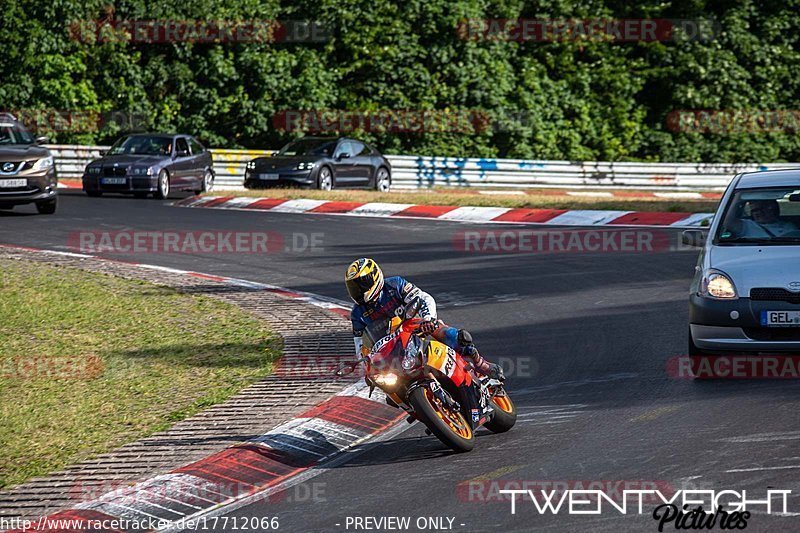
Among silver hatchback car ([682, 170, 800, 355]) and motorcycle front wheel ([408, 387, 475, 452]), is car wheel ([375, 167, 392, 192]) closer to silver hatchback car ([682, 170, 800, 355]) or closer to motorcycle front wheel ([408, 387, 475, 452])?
silver hatchback car ([682, 170, 800, 355])

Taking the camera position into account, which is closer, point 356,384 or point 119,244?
point 356,384

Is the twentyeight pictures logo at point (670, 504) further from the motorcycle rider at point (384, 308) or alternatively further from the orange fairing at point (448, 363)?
the motorcycle rider at point (384, 308)

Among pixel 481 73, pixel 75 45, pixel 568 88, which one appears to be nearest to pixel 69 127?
pixel 75 45

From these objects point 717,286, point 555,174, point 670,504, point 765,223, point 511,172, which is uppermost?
point 765,223

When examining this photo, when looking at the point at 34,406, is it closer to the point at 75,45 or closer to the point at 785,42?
the point at 75,45

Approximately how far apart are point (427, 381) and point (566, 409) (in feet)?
5.13

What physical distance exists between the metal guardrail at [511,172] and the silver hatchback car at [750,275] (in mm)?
23712

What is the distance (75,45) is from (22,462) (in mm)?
27098

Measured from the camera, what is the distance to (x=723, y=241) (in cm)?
1048
